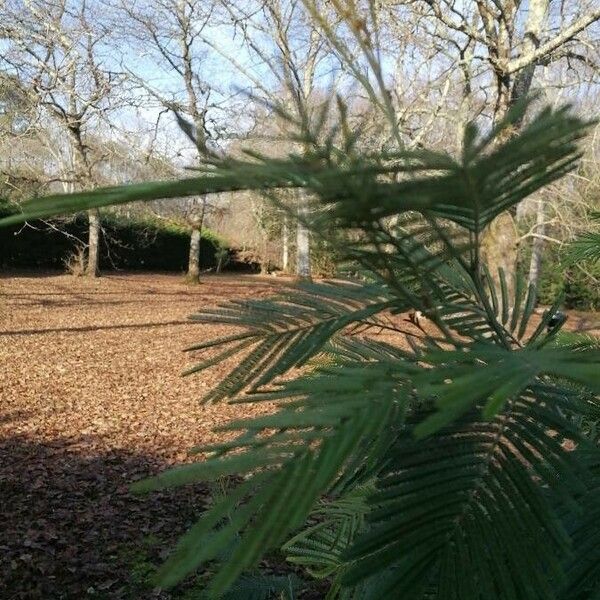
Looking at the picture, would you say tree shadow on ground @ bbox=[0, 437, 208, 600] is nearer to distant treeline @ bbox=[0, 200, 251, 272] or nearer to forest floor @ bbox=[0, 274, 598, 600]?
forest floor @ bbox=[0, 274, 598, 600]

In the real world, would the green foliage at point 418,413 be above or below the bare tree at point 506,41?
below

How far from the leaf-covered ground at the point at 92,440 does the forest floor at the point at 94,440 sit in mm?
12

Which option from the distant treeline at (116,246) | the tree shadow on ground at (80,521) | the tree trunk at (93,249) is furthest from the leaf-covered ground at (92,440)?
the distant treeline at (116,246)

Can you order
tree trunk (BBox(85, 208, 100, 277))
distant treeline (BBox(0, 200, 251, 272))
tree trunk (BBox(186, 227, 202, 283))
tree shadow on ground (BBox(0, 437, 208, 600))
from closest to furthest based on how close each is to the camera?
tree shadow on ground (BBox(0, 437, 208, 600)), tree trunk (BBox(85, 208, 100, 277)), tree trunk (BBox(186, 227, 202, 283)), distant treeline (BBox(0, 200, 251, 272))

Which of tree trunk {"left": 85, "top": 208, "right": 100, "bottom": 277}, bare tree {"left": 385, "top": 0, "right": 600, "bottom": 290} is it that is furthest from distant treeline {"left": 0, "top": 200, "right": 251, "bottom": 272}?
bare tree {"left": 385, "top": 0, "right": 600, "bottom": 290}

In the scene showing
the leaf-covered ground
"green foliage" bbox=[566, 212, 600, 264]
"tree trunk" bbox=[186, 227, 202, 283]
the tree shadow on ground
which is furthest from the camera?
"tree trunk" bbox=[186, 227, 202, 283]

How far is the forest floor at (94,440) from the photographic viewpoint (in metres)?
4.10

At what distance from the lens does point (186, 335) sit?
12.2 meters

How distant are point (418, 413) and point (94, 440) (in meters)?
6.43

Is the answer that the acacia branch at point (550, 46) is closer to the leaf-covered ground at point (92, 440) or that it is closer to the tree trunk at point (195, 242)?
the leaf-covered ground at point (92, 440)

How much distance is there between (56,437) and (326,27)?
665 centimetres

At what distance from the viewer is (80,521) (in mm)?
4809

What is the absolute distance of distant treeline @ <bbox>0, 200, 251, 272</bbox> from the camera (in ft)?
67.1

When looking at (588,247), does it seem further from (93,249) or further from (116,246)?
(116,246)
